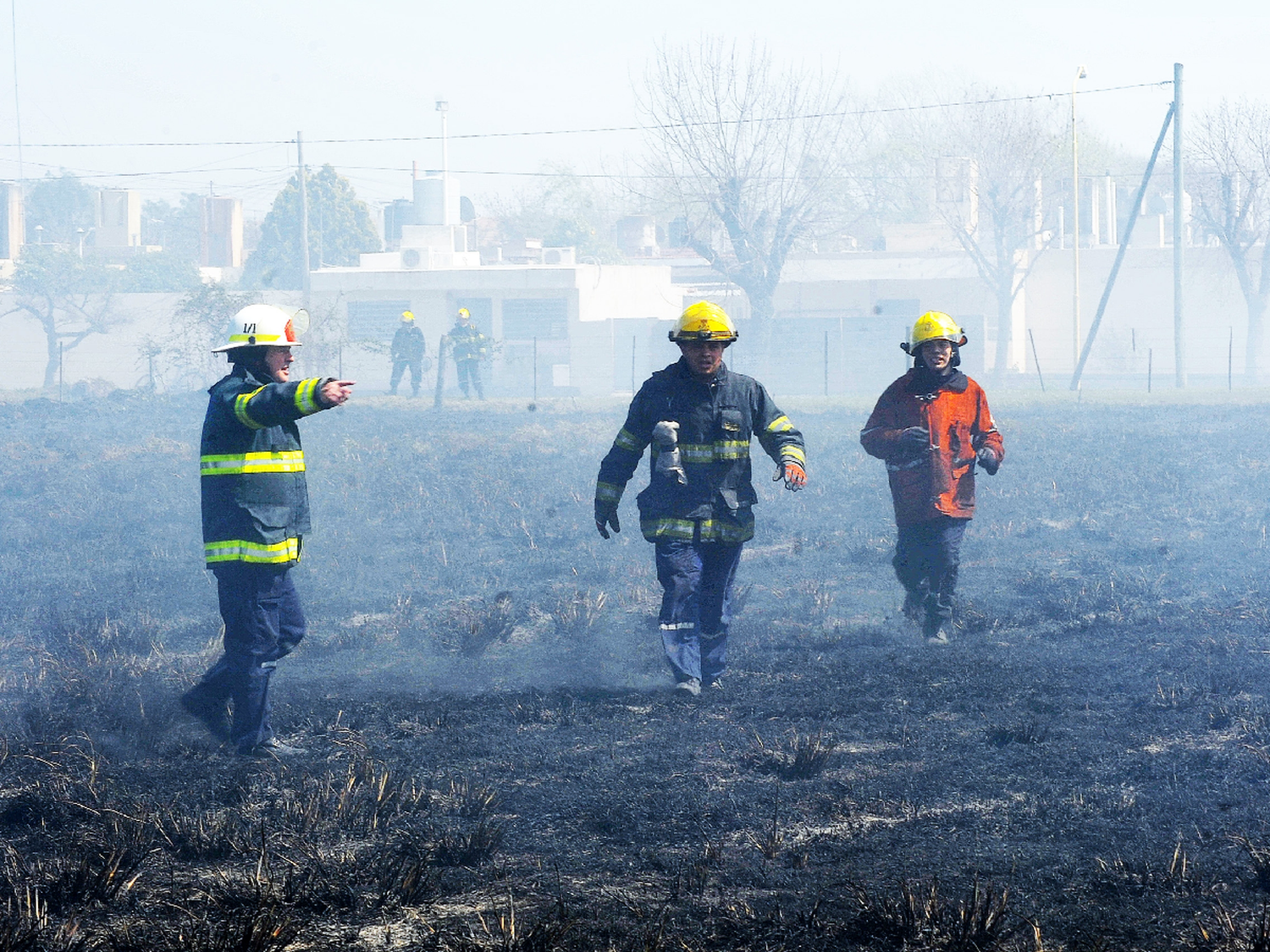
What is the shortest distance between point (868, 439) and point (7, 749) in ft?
15.3

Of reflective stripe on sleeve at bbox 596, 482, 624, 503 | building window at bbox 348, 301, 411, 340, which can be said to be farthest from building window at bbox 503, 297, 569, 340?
reflective stripe on sleeve at bbox 596, 482, 624, 503

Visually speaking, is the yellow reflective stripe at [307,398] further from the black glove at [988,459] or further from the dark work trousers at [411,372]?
the dark work trousers at [411,372]

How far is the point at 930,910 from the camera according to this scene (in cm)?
338

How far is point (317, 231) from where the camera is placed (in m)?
68.4

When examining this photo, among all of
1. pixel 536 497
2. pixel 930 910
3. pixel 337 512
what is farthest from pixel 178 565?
pixel 930 910

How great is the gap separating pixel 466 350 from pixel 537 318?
73.9ft

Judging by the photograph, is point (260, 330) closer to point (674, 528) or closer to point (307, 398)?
point (307, 398)

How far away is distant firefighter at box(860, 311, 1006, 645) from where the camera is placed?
770 centimetres

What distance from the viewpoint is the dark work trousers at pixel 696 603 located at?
6.56 meters

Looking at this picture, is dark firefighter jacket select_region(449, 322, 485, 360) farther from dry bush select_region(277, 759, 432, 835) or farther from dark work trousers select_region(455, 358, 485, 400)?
dry bush select_region(277, 759, 432, 835)

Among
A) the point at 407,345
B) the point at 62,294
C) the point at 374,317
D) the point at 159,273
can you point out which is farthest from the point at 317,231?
the point at 407,345

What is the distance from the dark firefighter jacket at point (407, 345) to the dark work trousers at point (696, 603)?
68.4 feet

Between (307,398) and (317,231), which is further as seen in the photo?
(317,231)

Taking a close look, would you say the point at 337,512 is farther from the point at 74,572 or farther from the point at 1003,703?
the point at 1003,703
